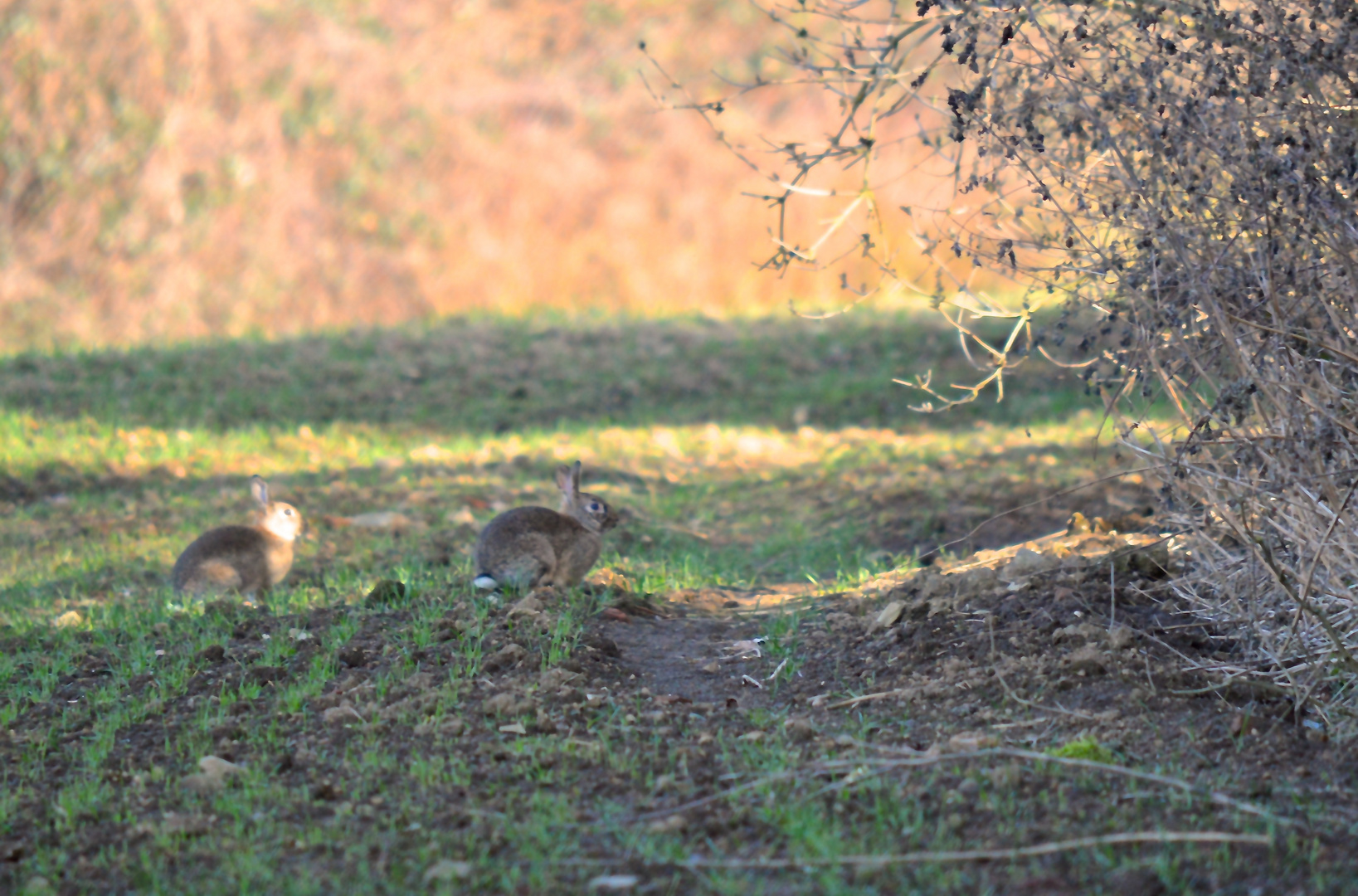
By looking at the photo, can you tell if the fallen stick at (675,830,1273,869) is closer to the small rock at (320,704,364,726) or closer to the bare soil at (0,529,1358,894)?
the bare soil at (0,529,1358,894)

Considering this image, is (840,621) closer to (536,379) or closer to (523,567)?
(523,567)

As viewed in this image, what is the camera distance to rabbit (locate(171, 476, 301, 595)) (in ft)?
19.2

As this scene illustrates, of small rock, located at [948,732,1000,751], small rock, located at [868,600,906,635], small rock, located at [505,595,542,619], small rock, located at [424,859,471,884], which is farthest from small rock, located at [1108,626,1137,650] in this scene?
small rock, located at [424,859,471,884]

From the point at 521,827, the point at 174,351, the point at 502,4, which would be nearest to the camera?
the point at 521,827

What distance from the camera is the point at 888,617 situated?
4.96m

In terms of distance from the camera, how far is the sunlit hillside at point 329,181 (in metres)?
14.6

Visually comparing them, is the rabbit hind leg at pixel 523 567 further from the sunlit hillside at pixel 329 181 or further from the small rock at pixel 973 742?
the sunlit hillside at pixel 329 181

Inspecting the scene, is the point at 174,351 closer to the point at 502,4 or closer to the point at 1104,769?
the point at 502,4

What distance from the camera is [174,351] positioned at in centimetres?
1233

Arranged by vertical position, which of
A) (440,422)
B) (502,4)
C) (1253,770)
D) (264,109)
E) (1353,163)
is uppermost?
(502,4)

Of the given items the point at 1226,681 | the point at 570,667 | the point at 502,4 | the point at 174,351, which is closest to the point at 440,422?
the point at 174,351

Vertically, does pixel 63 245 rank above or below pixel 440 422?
above

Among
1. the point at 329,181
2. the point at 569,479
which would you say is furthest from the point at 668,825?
the point at 329,181

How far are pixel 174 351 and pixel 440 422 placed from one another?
10.7ft
